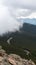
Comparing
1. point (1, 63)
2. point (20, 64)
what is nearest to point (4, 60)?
point (1, 63)

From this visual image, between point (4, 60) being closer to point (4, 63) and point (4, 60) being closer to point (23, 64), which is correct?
point (4, 63)

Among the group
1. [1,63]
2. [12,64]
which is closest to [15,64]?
[12,64]

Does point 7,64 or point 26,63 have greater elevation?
point 26,63

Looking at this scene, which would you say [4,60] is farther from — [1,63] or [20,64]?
[20,64]

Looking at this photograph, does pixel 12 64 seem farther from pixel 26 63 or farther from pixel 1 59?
pixel 26 63

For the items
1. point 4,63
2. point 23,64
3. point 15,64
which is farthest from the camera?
point 23,64

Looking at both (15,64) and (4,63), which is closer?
(4,63)

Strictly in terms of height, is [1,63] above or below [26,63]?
below

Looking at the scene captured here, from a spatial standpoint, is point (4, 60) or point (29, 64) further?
point (29, 64)

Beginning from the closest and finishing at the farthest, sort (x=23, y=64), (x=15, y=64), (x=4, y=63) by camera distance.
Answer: (x=4, y=63)
(x=15, y=64)
(x=23, y=64)
